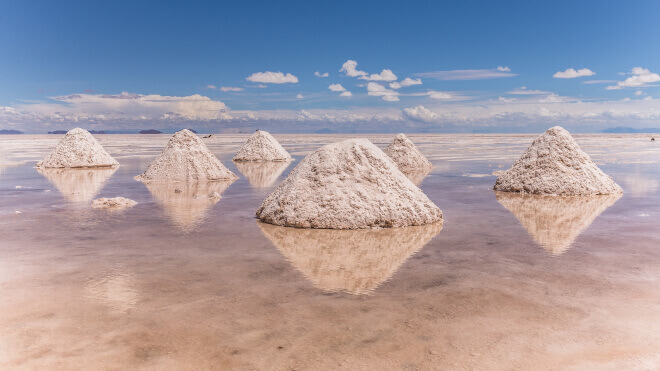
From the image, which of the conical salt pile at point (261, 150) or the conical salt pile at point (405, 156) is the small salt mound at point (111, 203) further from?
the conical salt pile at point (261, 150)

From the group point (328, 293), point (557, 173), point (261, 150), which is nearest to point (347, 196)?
point (328, 293)

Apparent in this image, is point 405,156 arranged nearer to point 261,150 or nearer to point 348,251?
point 261,150

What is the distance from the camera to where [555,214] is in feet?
33.4

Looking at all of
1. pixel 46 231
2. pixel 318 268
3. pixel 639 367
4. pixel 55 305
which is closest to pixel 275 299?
pixel 318 268

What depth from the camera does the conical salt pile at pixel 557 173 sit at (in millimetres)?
12977

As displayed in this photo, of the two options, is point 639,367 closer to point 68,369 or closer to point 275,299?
point 275,299

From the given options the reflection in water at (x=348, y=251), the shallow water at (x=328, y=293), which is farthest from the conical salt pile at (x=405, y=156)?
the reflection in water at (x=348, y=251)

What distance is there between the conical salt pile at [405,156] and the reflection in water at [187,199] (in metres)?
8.44

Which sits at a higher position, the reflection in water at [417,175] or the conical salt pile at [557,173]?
the conical salt pile at [557,173]

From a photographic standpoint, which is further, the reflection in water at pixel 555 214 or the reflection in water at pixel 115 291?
the reflection in water at pixel 555 214

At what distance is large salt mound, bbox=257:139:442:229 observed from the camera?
8836mm

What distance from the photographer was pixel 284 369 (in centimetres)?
360

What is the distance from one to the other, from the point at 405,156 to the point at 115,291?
18296mm

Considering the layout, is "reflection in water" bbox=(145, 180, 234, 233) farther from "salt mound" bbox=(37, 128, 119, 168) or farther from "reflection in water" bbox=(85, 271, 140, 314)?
"salt mound" bbox=(37, 128, 119, 168)
